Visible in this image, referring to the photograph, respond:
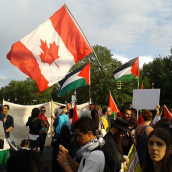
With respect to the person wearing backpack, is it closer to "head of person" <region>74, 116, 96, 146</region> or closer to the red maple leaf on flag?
"head of person" <region>74, 116, 96, 146</region>

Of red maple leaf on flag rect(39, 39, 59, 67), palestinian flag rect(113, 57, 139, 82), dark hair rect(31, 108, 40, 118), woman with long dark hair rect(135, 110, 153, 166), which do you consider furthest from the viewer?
palestinian flag rect(113, 57, 139, 82)

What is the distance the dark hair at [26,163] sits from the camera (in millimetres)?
1339

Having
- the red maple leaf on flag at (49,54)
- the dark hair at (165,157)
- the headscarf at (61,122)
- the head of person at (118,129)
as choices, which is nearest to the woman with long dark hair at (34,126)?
the headscarf at (61,122)

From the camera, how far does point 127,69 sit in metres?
8.05

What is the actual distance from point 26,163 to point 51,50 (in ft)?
16.2

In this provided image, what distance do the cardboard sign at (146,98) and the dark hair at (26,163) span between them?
426 cm

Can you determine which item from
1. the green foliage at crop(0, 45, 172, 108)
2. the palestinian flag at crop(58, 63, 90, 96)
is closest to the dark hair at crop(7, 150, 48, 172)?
the palestinian flag at crop(58, 63, 90, 96)

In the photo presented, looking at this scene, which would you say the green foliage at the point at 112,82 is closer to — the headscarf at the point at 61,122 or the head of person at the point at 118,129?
the headscarf at the point at 61,122

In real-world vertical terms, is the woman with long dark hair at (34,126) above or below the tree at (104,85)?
below

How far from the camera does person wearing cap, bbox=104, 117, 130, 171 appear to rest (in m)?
2.59

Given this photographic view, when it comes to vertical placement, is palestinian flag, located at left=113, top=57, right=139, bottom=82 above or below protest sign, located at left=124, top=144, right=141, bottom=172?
above

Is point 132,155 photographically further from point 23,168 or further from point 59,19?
point 59,19

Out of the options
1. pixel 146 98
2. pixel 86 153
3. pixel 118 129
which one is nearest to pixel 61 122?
pixel 146 98

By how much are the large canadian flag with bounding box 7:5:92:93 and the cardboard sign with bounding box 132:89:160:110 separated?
2028 mm
